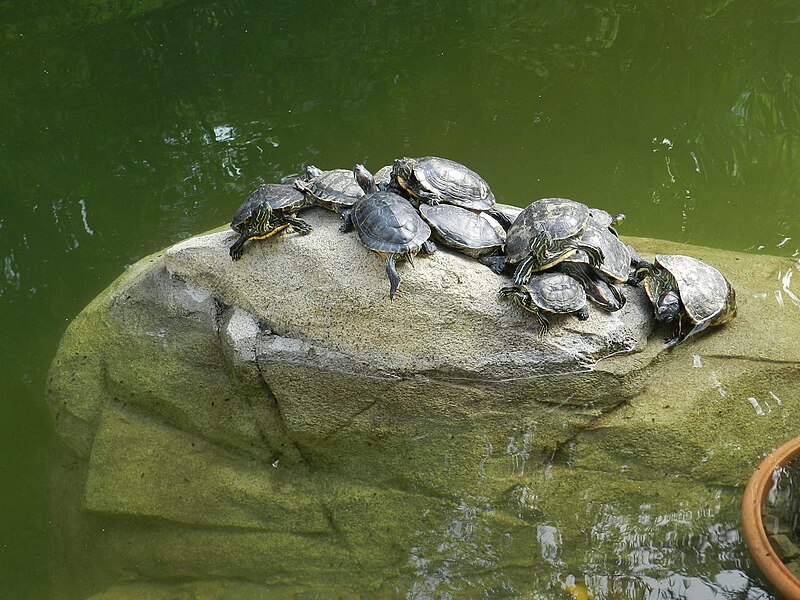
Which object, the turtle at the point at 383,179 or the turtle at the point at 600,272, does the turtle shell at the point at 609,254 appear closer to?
the turtle at the point at 600,272

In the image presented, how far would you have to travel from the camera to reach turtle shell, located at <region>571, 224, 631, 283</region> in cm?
363

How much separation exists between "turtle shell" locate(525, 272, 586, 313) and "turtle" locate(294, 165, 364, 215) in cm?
109

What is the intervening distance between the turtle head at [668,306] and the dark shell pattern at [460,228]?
822 millimetres

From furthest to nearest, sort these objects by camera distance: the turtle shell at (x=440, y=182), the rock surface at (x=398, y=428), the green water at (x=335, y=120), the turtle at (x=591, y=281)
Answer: the green water at (x=335, y=120) < the turtle shell at (x=440, y=182) < the turtle at (x=591, y=281) < the rock surface at (x=398, y=428)

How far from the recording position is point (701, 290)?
3.61m

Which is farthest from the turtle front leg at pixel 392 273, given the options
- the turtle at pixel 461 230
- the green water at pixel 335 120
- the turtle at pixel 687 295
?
the green water at pixel 335 120

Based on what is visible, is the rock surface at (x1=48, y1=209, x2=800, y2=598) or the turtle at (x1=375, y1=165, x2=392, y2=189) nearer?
the rock surface at (x1=48, y1=209, x2=800, y2=598)

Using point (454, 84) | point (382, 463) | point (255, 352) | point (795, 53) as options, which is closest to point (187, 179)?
point (454, 84)

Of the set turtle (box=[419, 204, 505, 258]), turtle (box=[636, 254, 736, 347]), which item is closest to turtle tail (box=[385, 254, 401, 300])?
turtle (box=[419, 204, 505, 258])

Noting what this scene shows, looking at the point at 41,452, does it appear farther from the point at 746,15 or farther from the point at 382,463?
the point at 746,15

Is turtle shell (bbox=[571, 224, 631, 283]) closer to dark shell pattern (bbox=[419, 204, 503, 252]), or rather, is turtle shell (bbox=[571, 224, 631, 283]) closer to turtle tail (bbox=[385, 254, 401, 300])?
dark shell pattern (bbox=[419, 204, 503, 252])

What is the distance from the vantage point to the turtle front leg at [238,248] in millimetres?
3828

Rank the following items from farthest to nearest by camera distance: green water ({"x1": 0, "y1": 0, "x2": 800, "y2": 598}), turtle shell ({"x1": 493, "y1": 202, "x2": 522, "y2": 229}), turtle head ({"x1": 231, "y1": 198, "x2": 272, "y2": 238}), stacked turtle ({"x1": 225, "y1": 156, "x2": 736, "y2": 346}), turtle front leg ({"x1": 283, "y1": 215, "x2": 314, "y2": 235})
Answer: green water ({"x1": 0, "y1": 0, "x2": 800, "y2": 598})
turtle shell ({"x1": 493, "y1": 202, "x2": 522, "y2": 229})
turtle front leg ({"x1": 283, "y1": 215, "x2": 314, "y2": 235})
turtle head ({"x1": 231, "y1": 198, "x2": 272, "y2": 238})
stacked turtle ({"x1": 225, "y1": 156, "x2": 736, "y2": 346})

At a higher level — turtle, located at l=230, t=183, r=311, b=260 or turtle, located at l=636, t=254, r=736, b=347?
turtle, located at l=230, t=183, r=311, b=260
